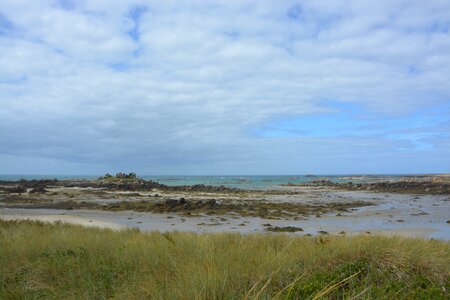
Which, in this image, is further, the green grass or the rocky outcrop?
the rocky outcrop

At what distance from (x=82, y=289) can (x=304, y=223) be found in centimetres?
1629

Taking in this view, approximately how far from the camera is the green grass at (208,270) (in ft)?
16.2

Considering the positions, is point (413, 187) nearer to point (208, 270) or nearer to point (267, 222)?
point (267, 222)

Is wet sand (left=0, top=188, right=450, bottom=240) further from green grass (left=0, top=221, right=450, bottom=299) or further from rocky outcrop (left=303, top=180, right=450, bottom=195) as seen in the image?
rocky outcrop (left=303, top=180, right=450, bottom=195)

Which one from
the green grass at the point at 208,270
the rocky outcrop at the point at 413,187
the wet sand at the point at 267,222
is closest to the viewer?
the green grass at the point at 208,270

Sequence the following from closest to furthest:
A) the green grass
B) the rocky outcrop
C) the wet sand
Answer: the green grass → the wet sand → the rocky outcrop

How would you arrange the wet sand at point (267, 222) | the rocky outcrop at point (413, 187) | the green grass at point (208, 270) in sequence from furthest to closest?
1. the rocky outcrop at point (413, 187)
2. the wet sand at point (267, 222)
3. the green grass at point (208, 270)

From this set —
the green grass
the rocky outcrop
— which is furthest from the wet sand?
the rocky outcrop

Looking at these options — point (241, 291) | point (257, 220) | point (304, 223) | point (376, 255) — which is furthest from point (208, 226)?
point (241, 291)

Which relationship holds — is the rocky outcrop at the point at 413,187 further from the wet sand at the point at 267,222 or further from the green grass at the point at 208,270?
the green grass at the point at 208,270

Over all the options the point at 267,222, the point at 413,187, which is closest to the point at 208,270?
the point at 267,222

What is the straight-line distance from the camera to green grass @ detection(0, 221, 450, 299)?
16.2ft

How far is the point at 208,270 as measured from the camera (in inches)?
210

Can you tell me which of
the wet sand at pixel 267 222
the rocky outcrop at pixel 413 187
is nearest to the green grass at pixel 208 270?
the wet sand at pixel 267 222
